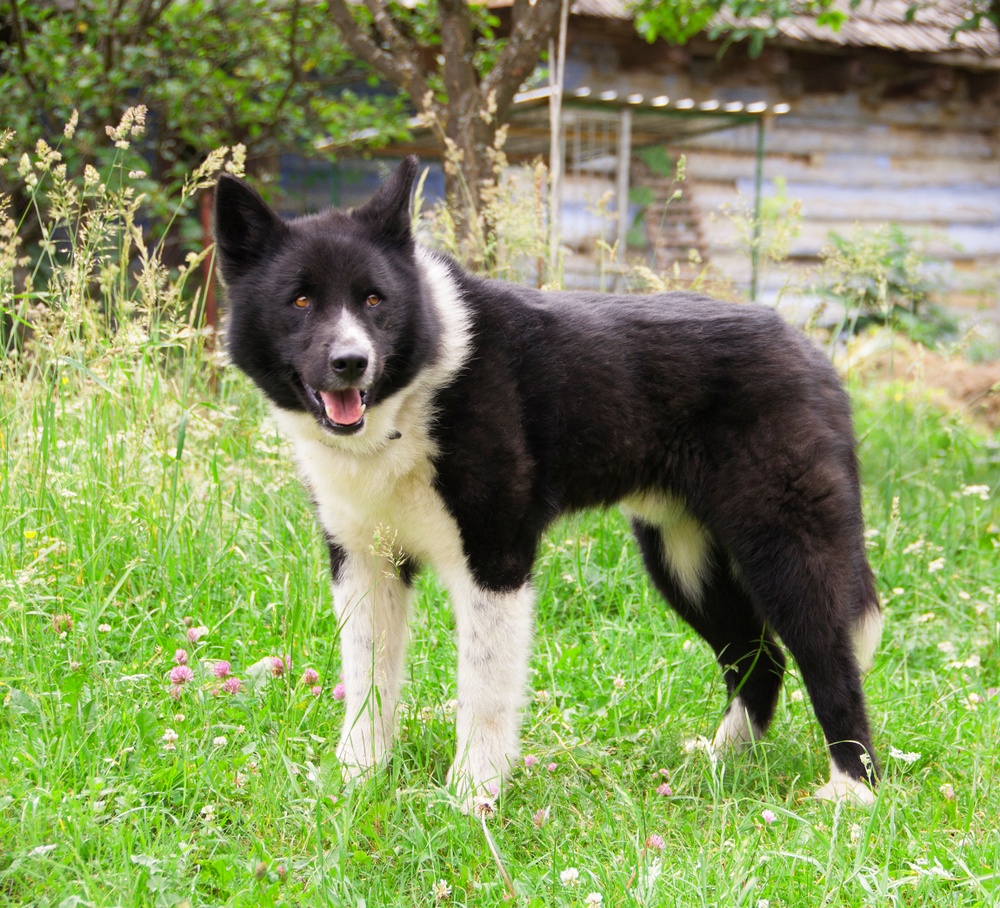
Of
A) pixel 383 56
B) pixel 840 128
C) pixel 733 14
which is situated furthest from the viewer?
pixel 840 128

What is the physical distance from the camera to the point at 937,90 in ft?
33.8

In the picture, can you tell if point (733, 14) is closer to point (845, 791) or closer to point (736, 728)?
point (736, 728)

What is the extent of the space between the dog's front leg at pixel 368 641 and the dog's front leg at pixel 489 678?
232 millimetres

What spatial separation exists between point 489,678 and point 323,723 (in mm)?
535

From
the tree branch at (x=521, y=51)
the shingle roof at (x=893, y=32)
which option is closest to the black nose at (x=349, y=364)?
the tree branch at (x=521, y=51)

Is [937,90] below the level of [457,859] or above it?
Answer: above

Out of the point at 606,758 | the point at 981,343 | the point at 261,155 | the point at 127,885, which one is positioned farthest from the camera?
the point at 981,343

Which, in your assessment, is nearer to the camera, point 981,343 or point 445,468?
point 445,468

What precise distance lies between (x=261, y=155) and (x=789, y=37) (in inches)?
178

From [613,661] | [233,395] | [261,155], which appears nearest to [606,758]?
[613,661]

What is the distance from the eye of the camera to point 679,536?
3141 millimetres

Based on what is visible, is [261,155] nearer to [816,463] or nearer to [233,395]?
[233,395]

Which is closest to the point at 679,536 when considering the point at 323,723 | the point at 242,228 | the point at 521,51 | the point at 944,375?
the point at 323,723

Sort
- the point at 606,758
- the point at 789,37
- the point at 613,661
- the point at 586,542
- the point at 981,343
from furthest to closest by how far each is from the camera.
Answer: the point at 981,343 → the point at 789,37 → the point at 586,542 → the point at 613,661 → the point at 606,758
